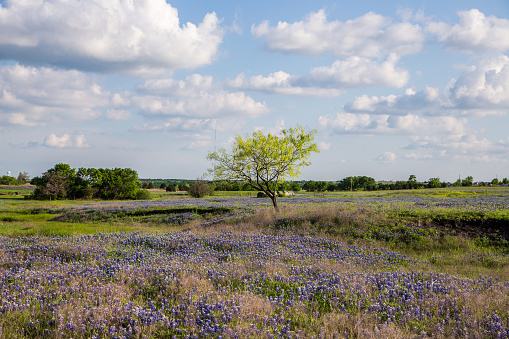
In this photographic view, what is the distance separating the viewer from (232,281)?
25.4ft

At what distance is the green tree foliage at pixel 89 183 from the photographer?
6738 centimetres

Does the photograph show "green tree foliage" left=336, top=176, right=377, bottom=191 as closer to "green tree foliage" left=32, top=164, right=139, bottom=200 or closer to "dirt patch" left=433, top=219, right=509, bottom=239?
"green tree foliage" left=32, top=164, right=139, bottom=200

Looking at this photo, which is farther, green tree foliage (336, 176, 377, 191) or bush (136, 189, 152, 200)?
green tree foliage (336, 176, 377, 191)

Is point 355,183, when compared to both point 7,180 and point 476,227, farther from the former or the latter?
point 7,180

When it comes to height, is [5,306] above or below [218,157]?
below

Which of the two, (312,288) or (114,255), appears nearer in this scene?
(312,288)

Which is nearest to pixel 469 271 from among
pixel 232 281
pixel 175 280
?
pixel 232 281

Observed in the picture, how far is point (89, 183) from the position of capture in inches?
2862

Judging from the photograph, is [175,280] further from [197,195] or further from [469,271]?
[197,195]

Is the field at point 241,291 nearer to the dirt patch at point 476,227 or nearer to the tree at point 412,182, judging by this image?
the dirt patch at point 476,227

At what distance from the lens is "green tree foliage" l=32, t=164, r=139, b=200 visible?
67375 mm

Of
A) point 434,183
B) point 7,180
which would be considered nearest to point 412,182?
point 434,183

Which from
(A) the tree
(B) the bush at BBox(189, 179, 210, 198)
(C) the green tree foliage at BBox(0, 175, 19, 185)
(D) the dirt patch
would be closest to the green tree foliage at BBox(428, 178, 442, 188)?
(A) the tree

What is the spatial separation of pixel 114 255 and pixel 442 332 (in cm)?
844
